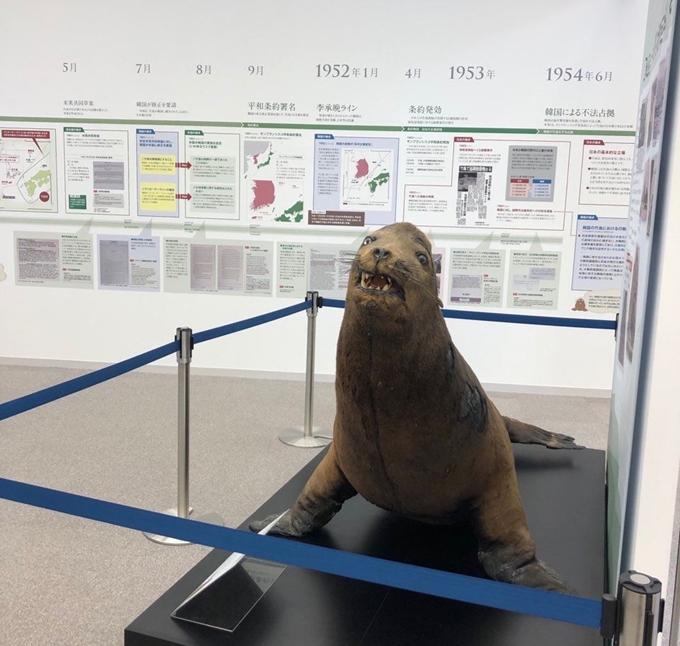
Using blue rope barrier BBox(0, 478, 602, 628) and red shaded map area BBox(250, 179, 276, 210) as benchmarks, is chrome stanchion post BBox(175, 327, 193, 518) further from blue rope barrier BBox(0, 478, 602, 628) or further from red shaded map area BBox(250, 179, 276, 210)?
red shaded map area BBox(250, 179, 276, 210)

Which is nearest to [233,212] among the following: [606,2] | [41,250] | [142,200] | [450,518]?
[142,200]

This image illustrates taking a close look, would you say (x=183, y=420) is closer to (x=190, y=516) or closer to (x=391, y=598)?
(x=190, y=516)

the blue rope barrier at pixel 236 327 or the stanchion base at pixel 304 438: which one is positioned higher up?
the blue rope barrier at pixel 236 327

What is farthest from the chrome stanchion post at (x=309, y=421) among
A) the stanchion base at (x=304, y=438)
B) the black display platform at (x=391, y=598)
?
the black display platform at (x=391, y=598)

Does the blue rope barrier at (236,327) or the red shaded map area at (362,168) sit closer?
the blue rope barrier at (236,327)

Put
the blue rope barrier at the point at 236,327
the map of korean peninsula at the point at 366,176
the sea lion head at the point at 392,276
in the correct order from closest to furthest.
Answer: the sea lion head at the point at 392,276, the blue rope barrier at the point at 236,327, the map of korean peninsula at the point at 366,176

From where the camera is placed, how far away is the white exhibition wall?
511cm

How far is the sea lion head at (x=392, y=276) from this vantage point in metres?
1.70

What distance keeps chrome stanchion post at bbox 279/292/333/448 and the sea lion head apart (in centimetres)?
224

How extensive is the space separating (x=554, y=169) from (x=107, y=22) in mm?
3690

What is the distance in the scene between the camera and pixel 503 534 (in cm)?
205

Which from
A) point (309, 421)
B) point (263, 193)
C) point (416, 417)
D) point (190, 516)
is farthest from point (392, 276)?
point (263, 193)

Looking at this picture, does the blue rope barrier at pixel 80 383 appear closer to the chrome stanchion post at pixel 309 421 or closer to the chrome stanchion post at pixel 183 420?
the chrome stanchion post at pixel 183 420

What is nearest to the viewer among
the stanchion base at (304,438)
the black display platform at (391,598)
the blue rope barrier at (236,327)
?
the black display platform at (391,598)
